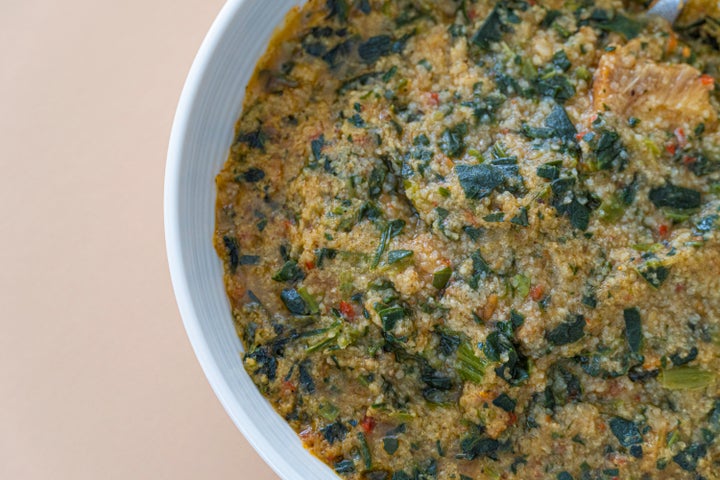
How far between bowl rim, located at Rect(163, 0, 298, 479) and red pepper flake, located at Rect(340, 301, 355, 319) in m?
0.44

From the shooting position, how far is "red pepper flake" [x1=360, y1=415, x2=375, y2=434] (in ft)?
7.59

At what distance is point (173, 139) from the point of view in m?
2.19

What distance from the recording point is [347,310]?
2.32 metres

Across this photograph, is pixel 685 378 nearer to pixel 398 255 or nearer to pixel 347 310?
pixel 398 255

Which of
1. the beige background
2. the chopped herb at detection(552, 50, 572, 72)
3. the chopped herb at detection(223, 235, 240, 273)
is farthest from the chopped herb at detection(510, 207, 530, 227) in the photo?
the beige background

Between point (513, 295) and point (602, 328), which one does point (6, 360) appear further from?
point (602, 328)

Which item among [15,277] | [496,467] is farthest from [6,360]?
[496,467]

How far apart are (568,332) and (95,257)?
1.83 metres

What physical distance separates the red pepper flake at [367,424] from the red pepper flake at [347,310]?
1.12ft

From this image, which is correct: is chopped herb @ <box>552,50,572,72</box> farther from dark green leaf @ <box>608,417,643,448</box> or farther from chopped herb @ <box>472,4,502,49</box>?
dark green leaf @ <box>608,417,643,448</box>

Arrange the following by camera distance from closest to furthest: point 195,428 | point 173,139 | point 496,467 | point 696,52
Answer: point 173,139 → point 496,467 → point 696,52 → point 195,428

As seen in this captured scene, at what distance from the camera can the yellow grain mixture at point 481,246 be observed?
7.35 feet

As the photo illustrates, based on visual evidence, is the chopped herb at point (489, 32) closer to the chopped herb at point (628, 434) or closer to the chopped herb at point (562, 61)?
the chopped herb at point (562, 61)

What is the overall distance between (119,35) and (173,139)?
2.99ft
